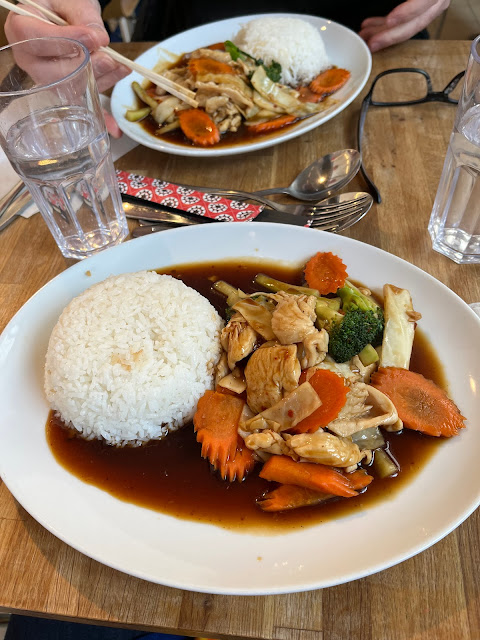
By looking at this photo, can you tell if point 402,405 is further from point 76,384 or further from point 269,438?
point 76,384

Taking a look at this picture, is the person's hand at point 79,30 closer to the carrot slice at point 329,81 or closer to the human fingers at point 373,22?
the carrot slice at point 329,81

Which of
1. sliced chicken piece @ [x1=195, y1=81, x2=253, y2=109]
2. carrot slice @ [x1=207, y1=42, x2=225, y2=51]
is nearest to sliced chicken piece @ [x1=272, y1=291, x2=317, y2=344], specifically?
sliced chicken piece @ [x1=195, y1=81, x2=253, y2=109]

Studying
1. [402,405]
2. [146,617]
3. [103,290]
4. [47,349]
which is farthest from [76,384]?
[402,405]

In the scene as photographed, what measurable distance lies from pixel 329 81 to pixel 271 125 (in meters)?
0.57

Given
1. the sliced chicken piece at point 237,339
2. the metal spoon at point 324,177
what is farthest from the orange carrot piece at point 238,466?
the metal spoon at point 324,177

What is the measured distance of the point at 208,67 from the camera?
9.61ft

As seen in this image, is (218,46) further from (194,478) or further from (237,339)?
(194,478)

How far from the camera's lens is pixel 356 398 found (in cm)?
159

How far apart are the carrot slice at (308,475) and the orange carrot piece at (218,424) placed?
14 cm

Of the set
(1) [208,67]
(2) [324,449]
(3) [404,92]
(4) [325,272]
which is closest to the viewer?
(2) [324,449]

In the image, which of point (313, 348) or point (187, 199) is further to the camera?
point (187, 199)

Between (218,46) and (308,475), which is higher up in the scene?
(218,46)

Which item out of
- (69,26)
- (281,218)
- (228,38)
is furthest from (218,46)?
(281,218)

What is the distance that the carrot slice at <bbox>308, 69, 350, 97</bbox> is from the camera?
2.96 m
